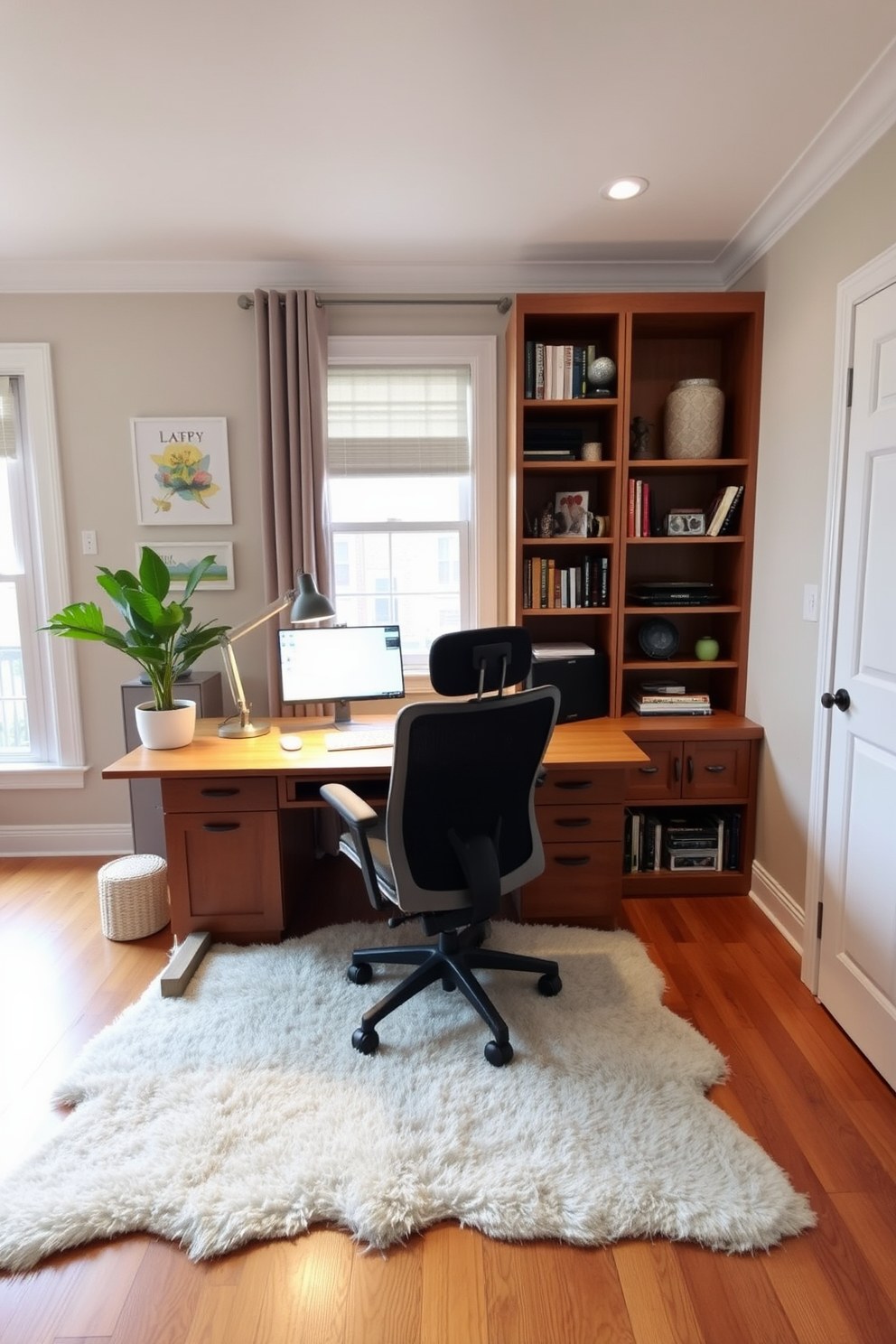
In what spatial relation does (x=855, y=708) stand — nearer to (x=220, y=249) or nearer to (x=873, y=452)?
(x=873, y=452)

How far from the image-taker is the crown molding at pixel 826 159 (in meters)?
1.84

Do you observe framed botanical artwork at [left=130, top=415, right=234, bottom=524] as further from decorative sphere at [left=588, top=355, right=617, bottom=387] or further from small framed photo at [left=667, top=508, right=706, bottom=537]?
small framed photo at [left=667, top=508, right=706, bottom=537]

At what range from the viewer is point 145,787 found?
2.92 metres

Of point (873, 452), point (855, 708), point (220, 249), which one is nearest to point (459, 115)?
point (220, 249)

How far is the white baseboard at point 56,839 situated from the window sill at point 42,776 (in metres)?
0.21

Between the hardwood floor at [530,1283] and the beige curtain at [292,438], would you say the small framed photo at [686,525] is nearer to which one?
the beige curtain at [292,438]

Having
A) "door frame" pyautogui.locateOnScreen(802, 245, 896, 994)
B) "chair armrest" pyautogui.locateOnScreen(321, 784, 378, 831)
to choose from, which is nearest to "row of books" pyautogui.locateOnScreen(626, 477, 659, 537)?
"door frame" pyautogui.locateOnScreen(802, 245, 896, 994)

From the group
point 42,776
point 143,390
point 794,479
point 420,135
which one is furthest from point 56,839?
point 794,479

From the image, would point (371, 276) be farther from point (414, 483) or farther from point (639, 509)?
point (639, 509)

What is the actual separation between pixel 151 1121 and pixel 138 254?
295 centimetres

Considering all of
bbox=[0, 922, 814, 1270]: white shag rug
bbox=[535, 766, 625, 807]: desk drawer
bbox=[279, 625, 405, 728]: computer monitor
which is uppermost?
bbox=[279, 625, 405, 728]: computer monitor

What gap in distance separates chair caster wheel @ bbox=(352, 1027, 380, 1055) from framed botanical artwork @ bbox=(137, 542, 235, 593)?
1953 millimetres

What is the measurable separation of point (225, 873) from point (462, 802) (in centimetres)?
105

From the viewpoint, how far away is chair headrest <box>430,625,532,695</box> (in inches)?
71.9
